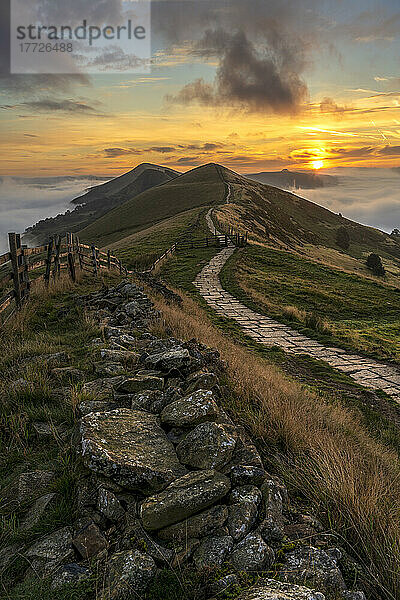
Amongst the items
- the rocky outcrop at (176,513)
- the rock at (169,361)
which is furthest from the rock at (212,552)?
the rock at (169,361)

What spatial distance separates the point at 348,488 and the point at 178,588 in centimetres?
154

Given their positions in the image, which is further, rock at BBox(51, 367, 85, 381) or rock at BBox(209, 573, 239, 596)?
rock at BBox(51, 367, 85, 381)

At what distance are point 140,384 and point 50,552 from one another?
7.58ft

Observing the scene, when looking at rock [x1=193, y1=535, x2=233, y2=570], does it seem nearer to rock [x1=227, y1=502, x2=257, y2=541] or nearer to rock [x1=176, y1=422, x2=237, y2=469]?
rock [x1=227, y1=502, x2=257, y2=541]

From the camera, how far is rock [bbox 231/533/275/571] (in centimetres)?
243

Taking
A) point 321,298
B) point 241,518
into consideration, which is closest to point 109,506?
point 241,518

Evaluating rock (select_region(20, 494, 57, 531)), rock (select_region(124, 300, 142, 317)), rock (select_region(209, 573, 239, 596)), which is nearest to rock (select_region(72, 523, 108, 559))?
rock (select_region(20, 494, 57, 531))

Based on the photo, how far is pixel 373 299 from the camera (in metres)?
21.8

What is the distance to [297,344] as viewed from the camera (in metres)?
12.4

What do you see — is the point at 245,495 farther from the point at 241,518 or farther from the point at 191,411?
the point at 191,411

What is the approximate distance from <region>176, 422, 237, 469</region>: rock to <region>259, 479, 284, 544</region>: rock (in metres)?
0.46

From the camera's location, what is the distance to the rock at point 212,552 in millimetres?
2461

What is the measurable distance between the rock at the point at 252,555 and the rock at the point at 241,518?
0.08m

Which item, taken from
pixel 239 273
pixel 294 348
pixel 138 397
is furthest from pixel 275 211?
pixel 138 397
